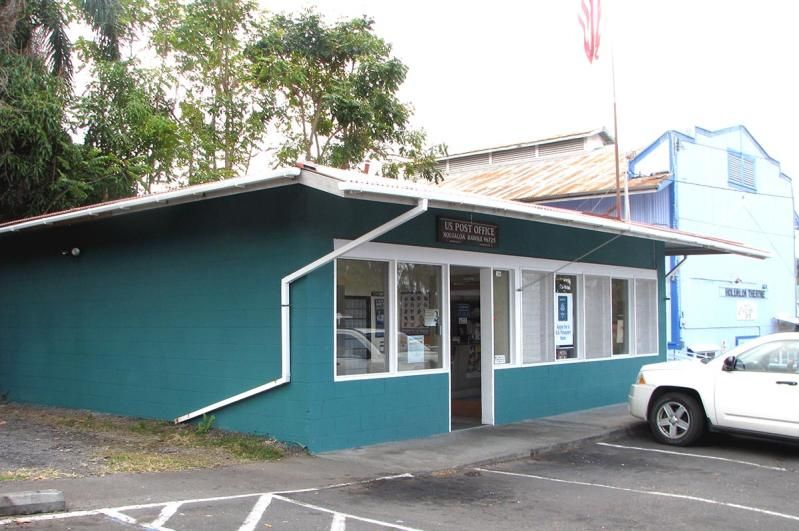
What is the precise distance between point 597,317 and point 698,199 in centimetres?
692

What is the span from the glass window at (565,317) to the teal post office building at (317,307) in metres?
0.04

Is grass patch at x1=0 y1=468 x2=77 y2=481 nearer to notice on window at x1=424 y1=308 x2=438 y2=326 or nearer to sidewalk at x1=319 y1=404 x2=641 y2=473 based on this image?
sidewalk at x1=319 y1=404 x2=641 y2=473

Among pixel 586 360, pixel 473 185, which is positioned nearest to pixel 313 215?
pixel 586 360

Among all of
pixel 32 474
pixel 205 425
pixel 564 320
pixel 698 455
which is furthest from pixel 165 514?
pixel 564 320

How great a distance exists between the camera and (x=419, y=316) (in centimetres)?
1088

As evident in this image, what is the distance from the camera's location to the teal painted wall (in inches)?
376

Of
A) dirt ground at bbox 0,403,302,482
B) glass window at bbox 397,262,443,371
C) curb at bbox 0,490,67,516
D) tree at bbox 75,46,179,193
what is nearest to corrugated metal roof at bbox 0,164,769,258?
glass window at bbox 397,262,443,371

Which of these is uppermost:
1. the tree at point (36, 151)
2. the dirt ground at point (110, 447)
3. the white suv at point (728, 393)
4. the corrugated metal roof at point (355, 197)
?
the tree at point (36, 151)

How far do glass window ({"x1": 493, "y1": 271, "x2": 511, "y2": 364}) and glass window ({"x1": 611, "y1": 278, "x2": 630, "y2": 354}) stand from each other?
10.6 ft

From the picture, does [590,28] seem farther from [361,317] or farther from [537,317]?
[361,317]

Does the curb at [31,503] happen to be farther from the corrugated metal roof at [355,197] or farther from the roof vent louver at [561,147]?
the roof vent louver at [561,147]

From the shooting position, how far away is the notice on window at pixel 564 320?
1327 cm

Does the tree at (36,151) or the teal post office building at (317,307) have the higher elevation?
the tree at (36,151)

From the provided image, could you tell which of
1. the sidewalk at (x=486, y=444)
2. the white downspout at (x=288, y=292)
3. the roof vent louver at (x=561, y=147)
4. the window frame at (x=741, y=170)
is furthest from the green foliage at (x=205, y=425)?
the roof vent louver at (x=561, y=147)
